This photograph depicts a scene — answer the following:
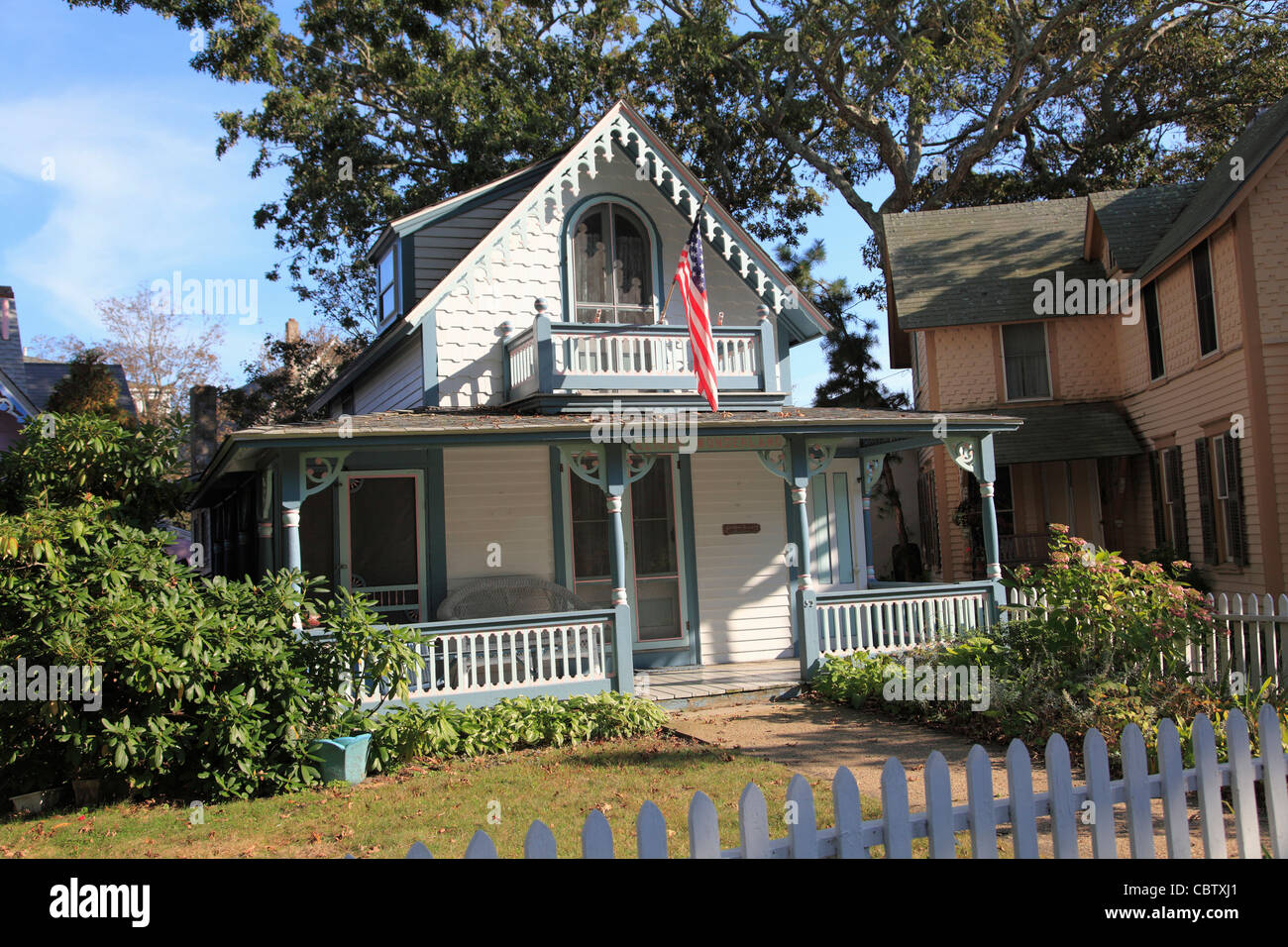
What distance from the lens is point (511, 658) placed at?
37.5 feet

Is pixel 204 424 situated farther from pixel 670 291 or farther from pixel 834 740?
pixel 834 740

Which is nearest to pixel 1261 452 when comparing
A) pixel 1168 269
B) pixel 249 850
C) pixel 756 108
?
pixel 1168 269

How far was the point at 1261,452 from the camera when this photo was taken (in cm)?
1566

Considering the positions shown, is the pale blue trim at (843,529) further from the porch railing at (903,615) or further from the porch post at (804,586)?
the porch post at (804,586)

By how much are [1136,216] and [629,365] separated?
42.9 ft

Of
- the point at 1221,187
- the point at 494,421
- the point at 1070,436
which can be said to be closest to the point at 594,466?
the point at 494,421

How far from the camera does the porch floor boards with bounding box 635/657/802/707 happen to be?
1219 centimetres

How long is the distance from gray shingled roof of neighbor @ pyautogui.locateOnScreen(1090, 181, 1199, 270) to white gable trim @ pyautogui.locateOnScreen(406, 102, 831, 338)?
8.26 meters

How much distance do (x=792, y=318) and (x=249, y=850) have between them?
453 inches

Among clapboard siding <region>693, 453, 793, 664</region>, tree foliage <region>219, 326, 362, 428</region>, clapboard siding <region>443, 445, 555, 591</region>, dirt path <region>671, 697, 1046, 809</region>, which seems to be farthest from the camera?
tree foliage <region>219, 326, 362, 428</region>

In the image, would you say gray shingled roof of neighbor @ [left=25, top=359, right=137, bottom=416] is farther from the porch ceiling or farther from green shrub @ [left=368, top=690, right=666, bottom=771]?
green shrub @ [left=368, top=690, right=666, bottom=771]

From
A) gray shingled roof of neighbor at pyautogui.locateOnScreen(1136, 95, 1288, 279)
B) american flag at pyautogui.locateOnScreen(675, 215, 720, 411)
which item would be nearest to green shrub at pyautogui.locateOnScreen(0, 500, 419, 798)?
american flag at pyautogui.locateOnScreen(675, 215, 720, 411)

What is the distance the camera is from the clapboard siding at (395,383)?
1423 centimetres
